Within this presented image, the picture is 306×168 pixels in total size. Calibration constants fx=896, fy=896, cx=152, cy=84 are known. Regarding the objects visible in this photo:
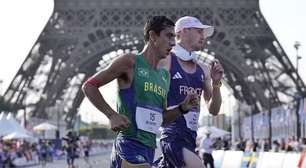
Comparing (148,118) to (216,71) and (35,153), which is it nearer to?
(216,71)

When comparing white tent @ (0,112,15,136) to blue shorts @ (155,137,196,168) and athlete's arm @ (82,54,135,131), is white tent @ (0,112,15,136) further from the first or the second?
athlete's arm @ (82,54,135,131)

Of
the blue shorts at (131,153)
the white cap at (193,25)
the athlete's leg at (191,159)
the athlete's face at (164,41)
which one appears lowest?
the athlete's leg at (191,159)

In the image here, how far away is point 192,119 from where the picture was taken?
9.23m

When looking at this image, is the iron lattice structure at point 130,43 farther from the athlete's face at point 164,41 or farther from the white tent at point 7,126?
the athlete's face at point 164,41

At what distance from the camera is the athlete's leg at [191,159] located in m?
9.04

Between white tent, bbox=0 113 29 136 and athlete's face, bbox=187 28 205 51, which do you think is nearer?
athlete's face, bbox=187 28 205 51

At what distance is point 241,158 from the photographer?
77.8 ft

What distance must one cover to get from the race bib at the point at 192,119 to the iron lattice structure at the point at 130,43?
5124cm

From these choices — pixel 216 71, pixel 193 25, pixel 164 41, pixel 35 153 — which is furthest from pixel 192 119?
pixel 35 153

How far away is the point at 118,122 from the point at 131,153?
1.39ft

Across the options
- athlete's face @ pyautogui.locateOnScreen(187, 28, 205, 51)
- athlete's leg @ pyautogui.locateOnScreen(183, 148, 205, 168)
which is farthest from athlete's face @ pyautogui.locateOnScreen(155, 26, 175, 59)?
athlete's leg @ pyautogui.locateOnScreen(183, 148, 205, 168)

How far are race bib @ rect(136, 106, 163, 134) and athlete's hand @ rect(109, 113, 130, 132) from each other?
0.31 meters

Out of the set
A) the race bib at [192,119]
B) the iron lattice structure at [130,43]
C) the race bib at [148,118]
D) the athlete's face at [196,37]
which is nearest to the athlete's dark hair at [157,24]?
the race bib at [148,118]

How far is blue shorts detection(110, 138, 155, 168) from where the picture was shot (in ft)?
21.6
